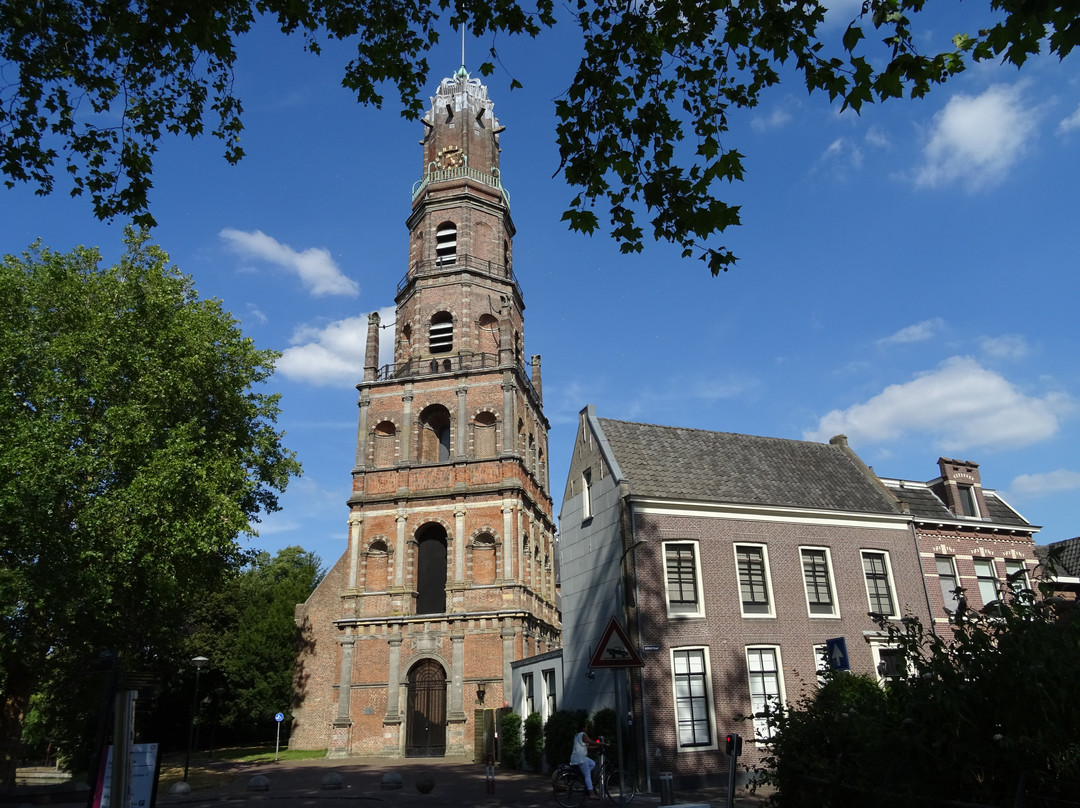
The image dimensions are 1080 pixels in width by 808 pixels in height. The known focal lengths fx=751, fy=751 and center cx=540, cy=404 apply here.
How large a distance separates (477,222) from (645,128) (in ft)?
114

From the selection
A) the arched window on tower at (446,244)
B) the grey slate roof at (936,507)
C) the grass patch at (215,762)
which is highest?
the arched window on tower at (446,244)

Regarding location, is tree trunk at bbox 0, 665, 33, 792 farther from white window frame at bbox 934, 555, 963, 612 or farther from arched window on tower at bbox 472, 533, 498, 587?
white window frame at bbox 934, 555, 963, 612

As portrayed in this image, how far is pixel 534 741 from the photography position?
923 inches

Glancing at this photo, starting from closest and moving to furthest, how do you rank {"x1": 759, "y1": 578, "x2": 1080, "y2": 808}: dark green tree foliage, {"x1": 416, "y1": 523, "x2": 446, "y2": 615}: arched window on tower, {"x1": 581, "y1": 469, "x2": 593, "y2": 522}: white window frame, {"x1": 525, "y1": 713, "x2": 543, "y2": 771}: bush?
{"x1": 759, "y1": 578, "x2": 1080, "y2": 808}: dark green tree foliage < {"x1": 581, "y1": 469, "x2": 593, "y2": 522}: white window frame < {"x1": 525, "y1": 713, "x2": 543, "y2": 771}: bush < {"x1": 416, "y1": 523, "x2": 446, "y2": 615}: arched window on tower

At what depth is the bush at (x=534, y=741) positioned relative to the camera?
915 inches

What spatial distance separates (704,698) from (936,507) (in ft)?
36.8

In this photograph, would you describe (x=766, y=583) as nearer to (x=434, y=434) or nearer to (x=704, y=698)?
(x=704, y=698)

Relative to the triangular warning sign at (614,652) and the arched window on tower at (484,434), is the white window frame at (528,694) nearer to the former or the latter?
the arched window on tower at (484,434)

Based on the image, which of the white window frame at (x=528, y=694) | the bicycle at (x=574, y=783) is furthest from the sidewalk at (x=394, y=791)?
the white window frame at (x=528, y=694)

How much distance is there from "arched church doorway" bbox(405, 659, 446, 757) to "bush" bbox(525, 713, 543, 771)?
28.9ft

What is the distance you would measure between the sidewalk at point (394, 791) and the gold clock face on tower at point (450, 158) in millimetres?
30763

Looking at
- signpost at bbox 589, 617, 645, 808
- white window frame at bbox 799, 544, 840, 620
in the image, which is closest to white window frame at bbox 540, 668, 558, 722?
white window frame at bbox 799, 544, 840, 620

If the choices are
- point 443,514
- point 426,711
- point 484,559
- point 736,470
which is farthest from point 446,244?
point 736,470

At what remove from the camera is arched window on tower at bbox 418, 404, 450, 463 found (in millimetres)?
36969
